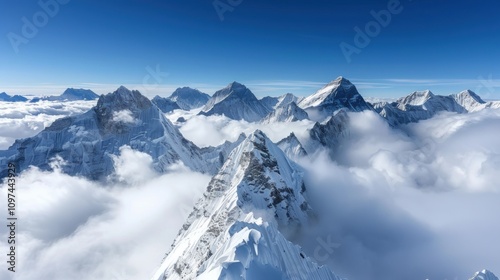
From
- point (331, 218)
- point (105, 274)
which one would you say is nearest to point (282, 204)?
point (331, 218)

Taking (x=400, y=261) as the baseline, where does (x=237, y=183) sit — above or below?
above

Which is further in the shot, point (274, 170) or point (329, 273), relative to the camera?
point (274, 170)

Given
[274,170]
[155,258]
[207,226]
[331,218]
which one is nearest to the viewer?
[207,226]

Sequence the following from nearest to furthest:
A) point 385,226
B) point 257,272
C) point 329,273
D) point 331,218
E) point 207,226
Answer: point 257,272
point 329,273
point 207,226
point 331,218
point 385,226

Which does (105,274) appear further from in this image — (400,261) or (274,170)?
(400,261)

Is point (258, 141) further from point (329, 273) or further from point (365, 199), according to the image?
point (365, 199)

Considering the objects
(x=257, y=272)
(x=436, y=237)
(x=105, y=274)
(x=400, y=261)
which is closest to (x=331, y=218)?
(x=400, y=261)

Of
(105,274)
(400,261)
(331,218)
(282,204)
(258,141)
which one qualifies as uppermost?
(258,141)
